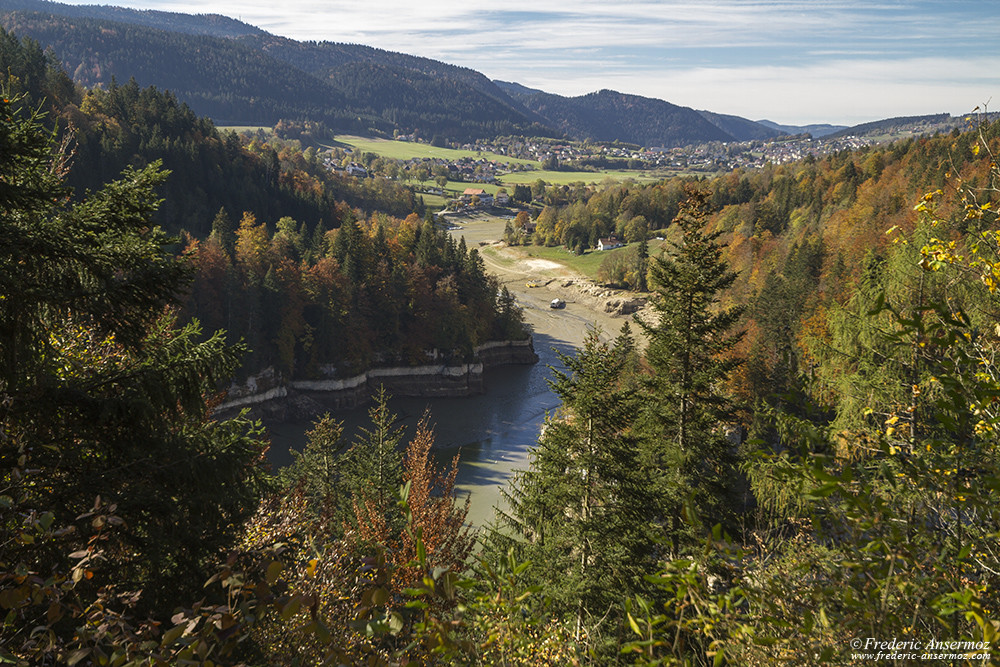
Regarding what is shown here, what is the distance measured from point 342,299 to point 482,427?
17012 mm

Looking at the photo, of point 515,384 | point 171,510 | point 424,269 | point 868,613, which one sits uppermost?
point 868,613

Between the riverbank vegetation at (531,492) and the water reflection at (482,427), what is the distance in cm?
1215

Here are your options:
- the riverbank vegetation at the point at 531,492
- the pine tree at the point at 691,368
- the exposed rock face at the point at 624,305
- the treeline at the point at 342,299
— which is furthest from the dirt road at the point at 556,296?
the pine tree at the point at 691,368

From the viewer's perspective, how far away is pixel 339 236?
2244 inches

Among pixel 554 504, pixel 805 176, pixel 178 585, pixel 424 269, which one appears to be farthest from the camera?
pixel 805 176

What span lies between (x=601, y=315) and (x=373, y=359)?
36481 mm

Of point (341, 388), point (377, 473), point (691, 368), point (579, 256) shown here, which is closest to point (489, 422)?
point (341, 388)

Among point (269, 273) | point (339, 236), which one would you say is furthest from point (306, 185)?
point (269, 273)

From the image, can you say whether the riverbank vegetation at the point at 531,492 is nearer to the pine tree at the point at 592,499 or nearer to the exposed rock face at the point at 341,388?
the pine tree at the point at 592,499

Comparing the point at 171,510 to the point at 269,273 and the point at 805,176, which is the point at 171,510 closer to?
the point at 269,273

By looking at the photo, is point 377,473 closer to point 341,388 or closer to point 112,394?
point 112,394

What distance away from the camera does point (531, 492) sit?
13.4 meters

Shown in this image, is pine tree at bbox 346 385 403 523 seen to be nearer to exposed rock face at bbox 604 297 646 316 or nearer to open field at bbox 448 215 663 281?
exposed rock face at bbox 604 297 646 316

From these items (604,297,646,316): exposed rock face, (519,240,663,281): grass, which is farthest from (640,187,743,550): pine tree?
(519,240,663,281): grass
